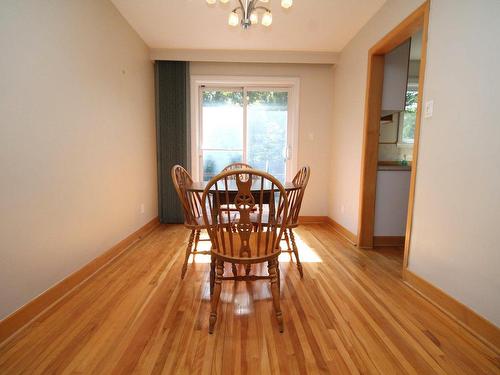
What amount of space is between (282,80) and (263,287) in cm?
285

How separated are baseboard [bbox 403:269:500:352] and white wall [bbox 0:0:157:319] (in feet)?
8.25

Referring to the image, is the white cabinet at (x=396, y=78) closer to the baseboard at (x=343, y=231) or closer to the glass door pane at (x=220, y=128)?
the baseboard at (x=343, y=231)

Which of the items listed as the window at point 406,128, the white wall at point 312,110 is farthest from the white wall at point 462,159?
the white wall at point 312,110

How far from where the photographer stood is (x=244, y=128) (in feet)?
11.9

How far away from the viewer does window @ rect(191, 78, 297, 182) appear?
3.60m

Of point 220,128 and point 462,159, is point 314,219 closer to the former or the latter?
point 220,128

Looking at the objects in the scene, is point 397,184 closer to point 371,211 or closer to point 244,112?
point 371,211

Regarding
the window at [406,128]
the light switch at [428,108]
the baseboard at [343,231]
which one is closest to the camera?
the light switch at [428,108]

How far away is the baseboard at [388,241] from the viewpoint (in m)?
2.70

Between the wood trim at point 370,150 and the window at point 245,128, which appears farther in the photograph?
the window at point 245,128

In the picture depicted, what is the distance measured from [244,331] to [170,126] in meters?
2.86

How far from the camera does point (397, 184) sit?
8.73ft

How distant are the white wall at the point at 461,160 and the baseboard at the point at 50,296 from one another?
8.25ft

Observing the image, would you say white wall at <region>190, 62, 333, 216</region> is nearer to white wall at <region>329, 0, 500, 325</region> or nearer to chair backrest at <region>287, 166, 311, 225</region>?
white wall at <region>329, 0, 500, 325</region>
